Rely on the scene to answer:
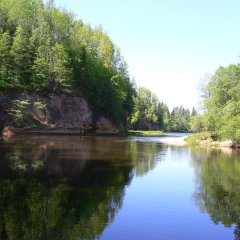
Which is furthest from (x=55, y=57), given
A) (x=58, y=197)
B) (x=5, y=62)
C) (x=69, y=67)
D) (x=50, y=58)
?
(x=58, y=197)

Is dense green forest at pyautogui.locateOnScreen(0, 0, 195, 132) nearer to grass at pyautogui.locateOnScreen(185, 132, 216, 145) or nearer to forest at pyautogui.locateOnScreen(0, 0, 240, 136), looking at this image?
forest at pyautogui.locateOnScreen(0, 0, 240, 136)

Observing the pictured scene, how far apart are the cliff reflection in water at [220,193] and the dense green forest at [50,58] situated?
51.6 m

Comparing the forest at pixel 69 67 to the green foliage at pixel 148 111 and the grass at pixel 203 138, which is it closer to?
the grass at pixel 203 138

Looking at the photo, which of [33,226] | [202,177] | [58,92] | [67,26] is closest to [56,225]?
[33,226]

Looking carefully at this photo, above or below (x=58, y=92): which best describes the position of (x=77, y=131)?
below

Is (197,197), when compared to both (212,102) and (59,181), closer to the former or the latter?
(59,181)

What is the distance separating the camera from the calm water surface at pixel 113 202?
12820mm

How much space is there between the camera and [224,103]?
62.7 m

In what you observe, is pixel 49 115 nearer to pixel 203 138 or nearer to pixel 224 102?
pixel 203 138

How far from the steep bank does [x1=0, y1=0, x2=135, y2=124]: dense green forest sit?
80.3 inches

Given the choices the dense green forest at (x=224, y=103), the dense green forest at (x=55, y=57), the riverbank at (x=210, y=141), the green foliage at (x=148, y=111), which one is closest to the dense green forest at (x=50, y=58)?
the dense green forest at (x=55, y=57)

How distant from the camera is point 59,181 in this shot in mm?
20734

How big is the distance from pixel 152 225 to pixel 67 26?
78.5 meters

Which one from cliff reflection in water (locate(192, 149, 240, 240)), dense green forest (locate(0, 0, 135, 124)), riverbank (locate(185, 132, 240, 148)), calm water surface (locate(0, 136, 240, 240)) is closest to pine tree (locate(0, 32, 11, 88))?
dense green forest (locate(0, 0, 135, 124))
